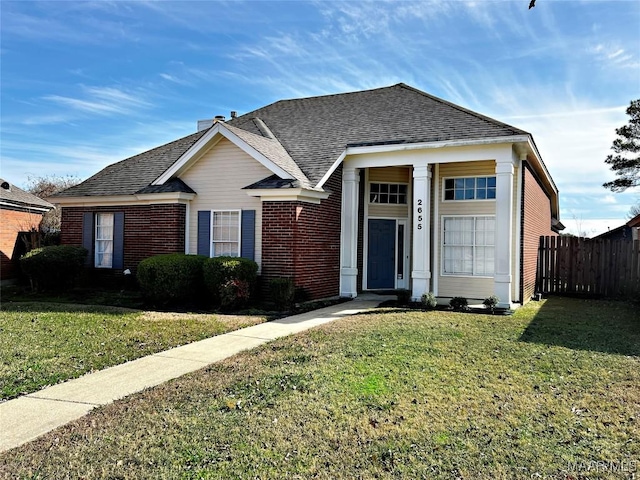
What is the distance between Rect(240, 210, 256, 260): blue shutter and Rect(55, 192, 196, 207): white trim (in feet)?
6.70

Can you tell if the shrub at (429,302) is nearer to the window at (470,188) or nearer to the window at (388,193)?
the window at (470,188)

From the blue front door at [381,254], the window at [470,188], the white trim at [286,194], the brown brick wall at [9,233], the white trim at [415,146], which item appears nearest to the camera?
the white trim at [415,146]

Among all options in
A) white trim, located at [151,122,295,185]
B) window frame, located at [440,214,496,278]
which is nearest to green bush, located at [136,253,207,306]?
white trim, located at [151,122,295,185]

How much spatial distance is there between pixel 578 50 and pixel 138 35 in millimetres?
9083

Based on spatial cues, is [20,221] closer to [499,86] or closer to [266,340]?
[266,340]

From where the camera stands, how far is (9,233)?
1798 centimetres

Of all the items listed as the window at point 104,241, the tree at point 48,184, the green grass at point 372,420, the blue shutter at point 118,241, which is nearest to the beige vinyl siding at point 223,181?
the blue shutter at point 118,241

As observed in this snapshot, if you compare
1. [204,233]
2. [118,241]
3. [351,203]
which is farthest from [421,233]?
[118,241]

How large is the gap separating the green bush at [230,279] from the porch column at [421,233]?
4.27m

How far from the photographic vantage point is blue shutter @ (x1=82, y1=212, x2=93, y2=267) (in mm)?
15984

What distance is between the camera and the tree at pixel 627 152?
26.8 m

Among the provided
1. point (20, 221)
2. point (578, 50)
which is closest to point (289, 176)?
point (578, 50)

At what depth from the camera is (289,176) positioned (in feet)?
40.8

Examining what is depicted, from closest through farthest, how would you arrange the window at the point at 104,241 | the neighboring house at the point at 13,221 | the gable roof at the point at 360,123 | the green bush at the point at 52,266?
the gable roof at the point at 360,123
the green bush at the point at 52,266
the window at the point at 104,241
the neighboring house at the point at 13,221
